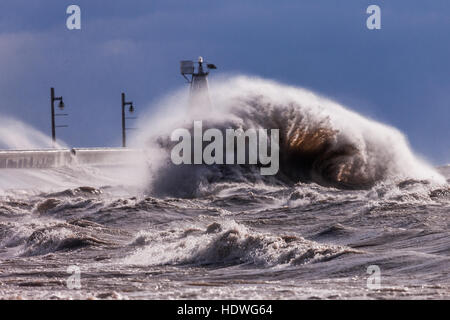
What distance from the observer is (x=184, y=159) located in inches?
1348

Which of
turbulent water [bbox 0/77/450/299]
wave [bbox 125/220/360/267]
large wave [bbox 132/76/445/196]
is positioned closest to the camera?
turbulent water [bbox 0/77/450/299]

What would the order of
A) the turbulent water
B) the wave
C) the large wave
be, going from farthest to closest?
the large wave, the wave, the turbulent water

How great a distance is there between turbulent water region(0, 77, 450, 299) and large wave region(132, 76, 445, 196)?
51 millimetres

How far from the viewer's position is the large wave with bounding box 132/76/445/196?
117ft

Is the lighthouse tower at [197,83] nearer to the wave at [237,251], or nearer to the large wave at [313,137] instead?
the large wave at [313,137]

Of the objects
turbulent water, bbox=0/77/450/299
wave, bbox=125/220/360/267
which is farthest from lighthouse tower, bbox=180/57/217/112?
wave, bbox=125/220/360/267

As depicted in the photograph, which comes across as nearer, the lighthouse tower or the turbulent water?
the turbulent water

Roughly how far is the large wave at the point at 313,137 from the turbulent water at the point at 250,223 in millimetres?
51

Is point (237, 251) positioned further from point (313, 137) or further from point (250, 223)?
point (313, 137)

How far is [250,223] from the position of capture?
1841cm

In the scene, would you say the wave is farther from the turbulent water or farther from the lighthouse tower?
the lighthouse tower

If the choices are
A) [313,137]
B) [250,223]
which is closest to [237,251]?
[250,223]

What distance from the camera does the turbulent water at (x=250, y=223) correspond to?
9.63 meters
